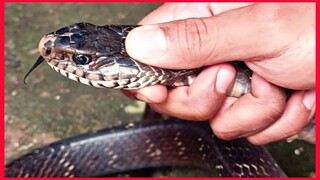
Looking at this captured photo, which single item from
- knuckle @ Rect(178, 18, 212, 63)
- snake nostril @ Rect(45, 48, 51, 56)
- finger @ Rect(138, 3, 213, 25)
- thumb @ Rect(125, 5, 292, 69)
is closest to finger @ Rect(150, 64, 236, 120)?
thumb @ Rect(125, 5, 292, 69)

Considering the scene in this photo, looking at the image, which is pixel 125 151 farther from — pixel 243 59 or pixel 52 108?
pixel 243 59

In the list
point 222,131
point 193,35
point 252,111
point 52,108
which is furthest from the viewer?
point 52,108

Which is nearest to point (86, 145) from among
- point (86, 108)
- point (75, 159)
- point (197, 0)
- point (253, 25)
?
point (75, 159)

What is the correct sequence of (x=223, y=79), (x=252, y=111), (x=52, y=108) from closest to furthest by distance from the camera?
(x=223, y=79)
(x=252, y=111)
(x=52, y=108)

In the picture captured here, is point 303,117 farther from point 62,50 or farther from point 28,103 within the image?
point 28,103


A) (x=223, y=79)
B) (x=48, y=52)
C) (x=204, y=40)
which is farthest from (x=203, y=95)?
(x=48, y=52)

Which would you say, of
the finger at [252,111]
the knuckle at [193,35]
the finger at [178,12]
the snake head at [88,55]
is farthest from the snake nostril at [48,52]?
the finger at [252,111]

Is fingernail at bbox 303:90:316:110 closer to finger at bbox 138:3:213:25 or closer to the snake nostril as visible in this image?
finger at bbox 138:3:213:25
